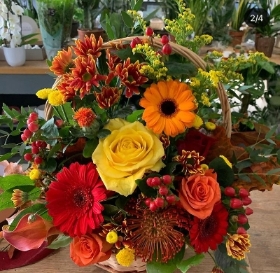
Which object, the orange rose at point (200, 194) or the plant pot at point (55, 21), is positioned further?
the plant pot at point (55, 21)

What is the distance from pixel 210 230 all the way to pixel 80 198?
0.20 meters

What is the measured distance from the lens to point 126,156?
1.89 feet

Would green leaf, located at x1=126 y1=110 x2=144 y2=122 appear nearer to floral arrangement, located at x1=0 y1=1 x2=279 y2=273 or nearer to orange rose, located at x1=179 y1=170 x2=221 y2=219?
floral arrangement, located at x1=0 y1=1 x2=279 y2=273

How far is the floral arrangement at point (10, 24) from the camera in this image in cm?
163

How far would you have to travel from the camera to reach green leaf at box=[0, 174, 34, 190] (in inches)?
25.7

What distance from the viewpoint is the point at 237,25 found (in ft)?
7.18

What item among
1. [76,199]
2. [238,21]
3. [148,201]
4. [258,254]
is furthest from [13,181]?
[238,21]

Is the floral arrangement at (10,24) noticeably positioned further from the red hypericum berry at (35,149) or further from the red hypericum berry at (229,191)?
the red hypericum berry at (229,191)

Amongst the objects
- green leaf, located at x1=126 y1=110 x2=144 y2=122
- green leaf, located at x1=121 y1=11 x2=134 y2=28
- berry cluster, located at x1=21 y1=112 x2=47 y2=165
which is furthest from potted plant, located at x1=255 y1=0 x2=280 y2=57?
berry cluster, located at x1=21 y1=112 x2=47 y2=165

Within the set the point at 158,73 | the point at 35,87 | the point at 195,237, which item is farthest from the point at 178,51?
the point at 35,87

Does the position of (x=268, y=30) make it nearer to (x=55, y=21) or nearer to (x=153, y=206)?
(x=55, y=21)

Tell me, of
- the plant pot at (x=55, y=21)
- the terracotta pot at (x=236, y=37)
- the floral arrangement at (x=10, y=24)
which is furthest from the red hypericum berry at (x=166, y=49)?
the terracotta pot at (x=236, y=37)

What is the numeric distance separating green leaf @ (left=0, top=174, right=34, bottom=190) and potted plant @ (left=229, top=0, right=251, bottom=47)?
1.72 meters

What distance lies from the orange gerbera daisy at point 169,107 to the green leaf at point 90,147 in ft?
0.29
